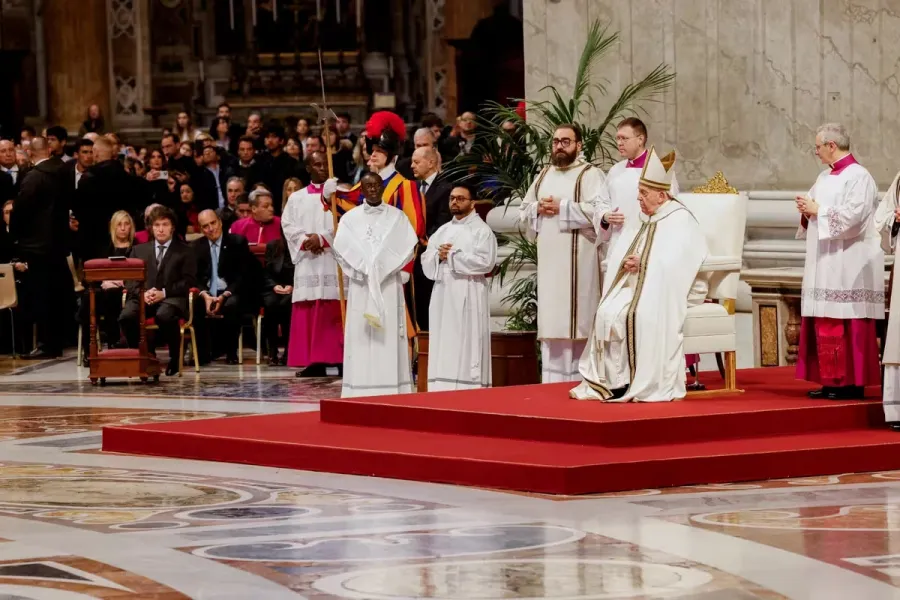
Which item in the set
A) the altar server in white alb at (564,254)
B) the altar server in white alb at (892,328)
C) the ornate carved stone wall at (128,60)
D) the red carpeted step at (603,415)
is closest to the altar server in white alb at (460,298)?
the altar server in white alb at (564,254)

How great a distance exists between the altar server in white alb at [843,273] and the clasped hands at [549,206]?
1834 mm

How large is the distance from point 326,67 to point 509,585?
60.3 feet

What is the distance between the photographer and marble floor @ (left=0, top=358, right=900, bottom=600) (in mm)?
5664

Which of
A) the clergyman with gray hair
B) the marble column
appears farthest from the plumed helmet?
the marble column

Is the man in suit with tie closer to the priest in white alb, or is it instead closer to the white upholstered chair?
the priest in white alb

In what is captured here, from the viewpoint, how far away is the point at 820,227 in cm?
905

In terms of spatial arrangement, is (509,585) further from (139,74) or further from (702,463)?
(139,74)

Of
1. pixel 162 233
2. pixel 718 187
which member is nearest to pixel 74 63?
pixel 162 233

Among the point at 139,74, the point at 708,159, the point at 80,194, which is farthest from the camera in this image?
the point at 139,74

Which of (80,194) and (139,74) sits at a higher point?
(139,74)

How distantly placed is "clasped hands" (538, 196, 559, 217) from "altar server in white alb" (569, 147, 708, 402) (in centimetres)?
131

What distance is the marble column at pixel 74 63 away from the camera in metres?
23.2

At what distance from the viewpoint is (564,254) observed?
10.8 metres

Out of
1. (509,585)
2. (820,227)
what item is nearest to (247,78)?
(820,227)
